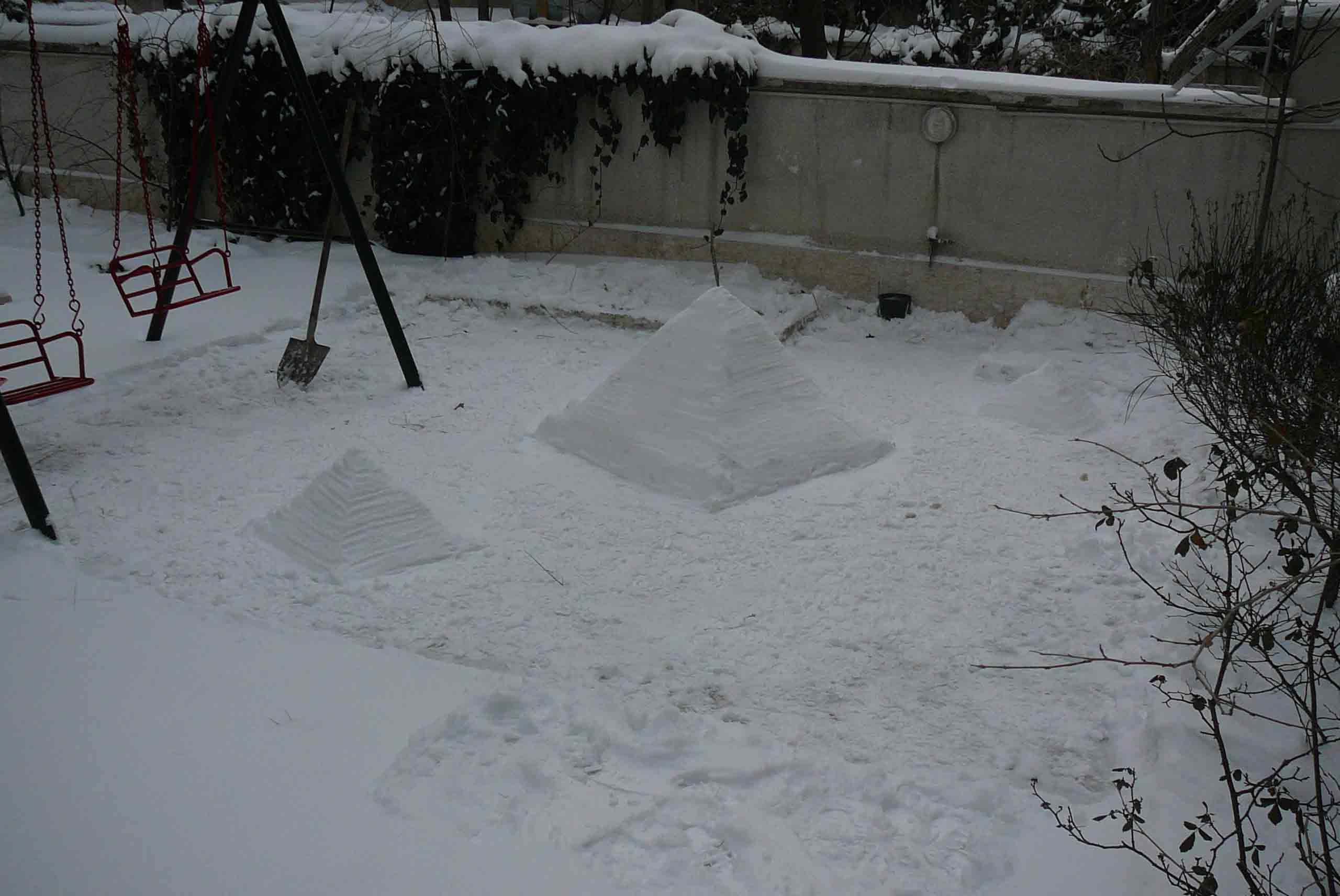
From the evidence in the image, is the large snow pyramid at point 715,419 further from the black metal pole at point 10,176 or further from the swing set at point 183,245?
the black metal pole at point 10,176

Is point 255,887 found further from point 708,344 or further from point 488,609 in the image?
point 708,344

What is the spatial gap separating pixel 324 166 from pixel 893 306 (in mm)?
4269

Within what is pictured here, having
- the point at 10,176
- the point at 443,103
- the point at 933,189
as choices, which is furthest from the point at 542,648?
the point at 10,176

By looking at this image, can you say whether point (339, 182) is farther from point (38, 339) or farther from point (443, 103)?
point (443, 103)

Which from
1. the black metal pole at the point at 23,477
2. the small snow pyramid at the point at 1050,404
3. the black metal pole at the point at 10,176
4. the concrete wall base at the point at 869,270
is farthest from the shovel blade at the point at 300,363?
the black metal pole at the point at 10,176

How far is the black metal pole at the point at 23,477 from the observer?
4984mm

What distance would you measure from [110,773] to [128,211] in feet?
31.0

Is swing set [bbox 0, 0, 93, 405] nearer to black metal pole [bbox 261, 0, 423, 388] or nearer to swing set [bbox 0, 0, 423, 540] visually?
swing set [bbox 0, 0, 423, 540]

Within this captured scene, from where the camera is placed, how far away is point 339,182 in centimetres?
689

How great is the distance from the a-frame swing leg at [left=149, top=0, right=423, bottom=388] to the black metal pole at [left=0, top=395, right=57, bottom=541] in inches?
94.2

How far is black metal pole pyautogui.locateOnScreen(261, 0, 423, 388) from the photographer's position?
21.6 ft

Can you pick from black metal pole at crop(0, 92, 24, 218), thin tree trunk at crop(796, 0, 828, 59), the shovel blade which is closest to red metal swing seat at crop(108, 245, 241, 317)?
the shovel blade

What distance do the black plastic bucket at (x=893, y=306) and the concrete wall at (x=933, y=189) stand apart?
8.2 inches

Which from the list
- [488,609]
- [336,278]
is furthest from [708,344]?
[336,278]
